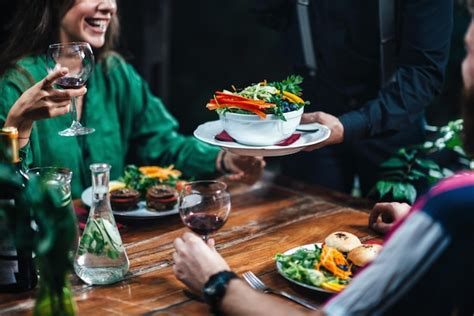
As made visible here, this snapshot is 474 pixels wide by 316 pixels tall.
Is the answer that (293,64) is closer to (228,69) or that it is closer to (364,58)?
(364,58)

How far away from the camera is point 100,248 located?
1742 mm

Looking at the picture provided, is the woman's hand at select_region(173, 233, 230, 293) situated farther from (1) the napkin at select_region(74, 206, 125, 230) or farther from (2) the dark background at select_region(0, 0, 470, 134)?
(2) the dark background at select_region(0, 0, 470, 134)

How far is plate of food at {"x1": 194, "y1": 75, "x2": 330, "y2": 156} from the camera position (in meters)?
2.05

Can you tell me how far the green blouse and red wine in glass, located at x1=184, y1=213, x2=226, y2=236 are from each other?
93 centimetres

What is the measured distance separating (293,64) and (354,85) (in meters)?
0.34

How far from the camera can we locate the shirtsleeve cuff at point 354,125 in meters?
2.75

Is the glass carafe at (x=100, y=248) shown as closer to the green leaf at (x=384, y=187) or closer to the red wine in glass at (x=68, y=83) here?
the red wine in glass at (x=68, y=83)

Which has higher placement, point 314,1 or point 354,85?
point 314,1

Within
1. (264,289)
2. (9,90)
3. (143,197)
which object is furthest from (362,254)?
(9,90)

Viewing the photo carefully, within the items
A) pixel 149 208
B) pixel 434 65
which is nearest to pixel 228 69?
pixel 434 65

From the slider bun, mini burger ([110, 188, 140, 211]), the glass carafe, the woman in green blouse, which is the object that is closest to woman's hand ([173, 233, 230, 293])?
the glass carafe

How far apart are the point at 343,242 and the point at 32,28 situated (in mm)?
1462

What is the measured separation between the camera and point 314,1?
3.06 metres

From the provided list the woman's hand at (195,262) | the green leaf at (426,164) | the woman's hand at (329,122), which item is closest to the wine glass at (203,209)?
the woman's hand at (195,262)
